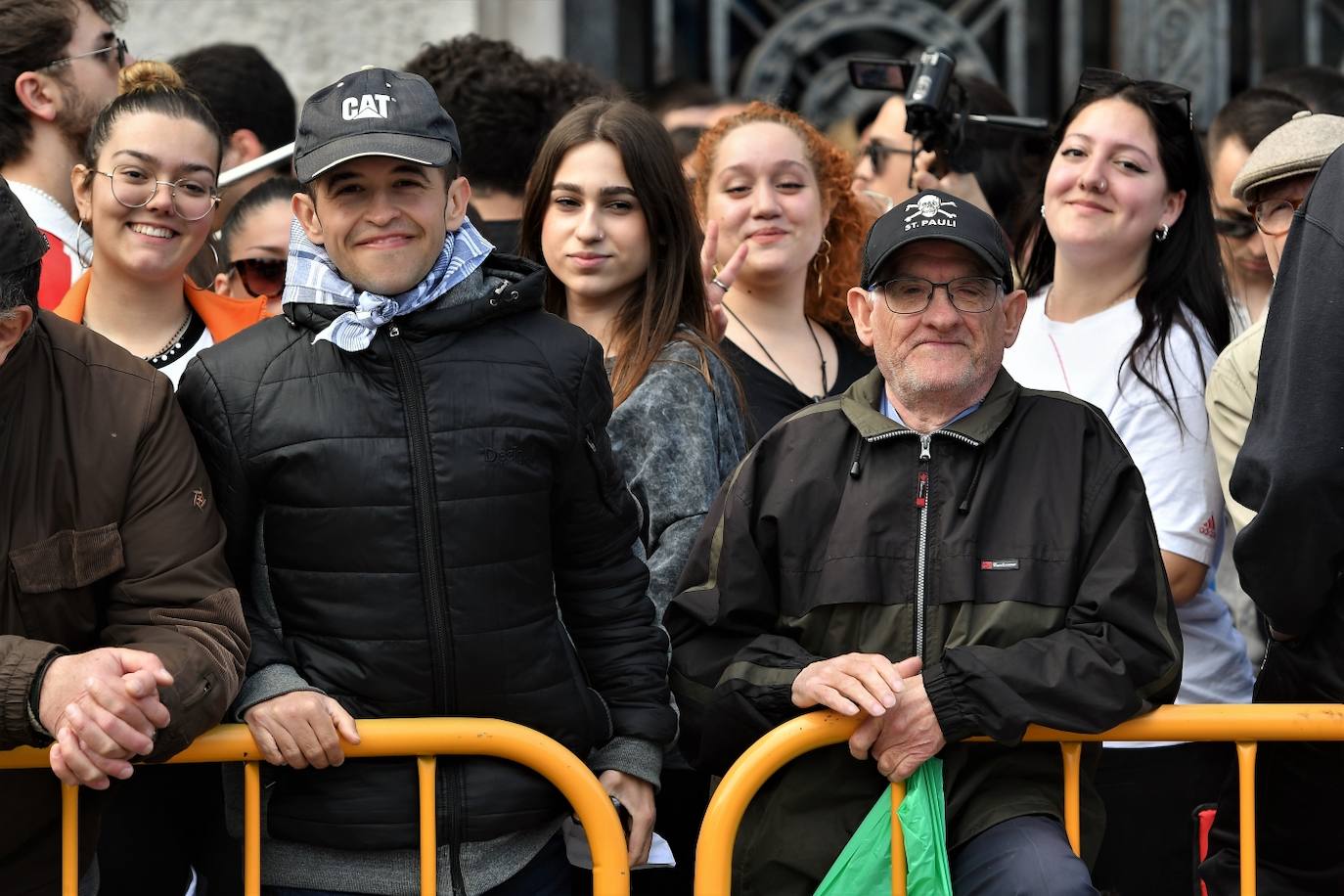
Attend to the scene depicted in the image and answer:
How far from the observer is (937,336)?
3.08 meters

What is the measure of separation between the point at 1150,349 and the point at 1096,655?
3.84 ft

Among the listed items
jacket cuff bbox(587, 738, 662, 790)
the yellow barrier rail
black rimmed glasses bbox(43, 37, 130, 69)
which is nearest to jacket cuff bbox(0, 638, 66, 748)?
jacket cuff bbox(587, 738, 662, 790)

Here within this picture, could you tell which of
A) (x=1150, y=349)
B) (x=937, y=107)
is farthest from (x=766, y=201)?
(x=1150, y=349)

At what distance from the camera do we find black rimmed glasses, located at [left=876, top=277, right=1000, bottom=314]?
3.12 meters

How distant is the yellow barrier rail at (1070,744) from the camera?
2756 millimetres

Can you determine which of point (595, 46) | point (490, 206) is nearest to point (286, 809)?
point (490, 206)

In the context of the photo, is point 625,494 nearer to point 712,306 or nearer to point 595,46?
point 712,306

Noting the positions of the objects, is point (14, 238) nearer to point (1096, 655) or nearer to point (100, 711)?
point (100, 711)

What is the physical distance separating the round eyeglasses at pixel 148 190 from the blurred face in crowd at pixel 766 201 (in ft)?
4.17

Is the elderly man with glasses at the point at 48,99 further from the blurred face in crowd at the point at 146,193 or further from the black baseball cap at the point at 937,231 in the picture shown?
the black baseball cap at the point at 937,231

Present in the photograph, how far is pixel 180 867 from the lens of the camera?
3170mm

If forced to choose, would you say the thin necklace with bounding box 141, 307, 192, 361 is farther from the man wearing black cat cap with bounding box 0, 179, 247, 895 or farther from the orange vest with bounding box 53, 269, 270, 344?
the man wearing black cat cap with bounding box 0, 179, 247, 895

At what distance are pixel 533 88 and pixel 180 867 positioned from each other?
8.00 feet

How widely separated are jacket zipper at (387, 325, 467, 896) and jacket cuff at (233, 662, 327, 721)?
0.20m
